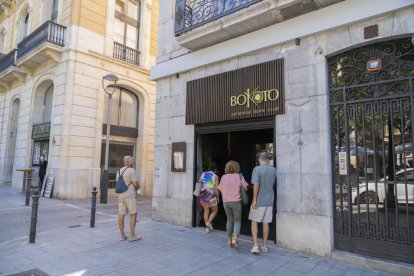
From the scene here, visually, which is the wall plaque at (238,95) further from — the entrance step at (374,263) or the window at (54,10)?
the window at (54,10)

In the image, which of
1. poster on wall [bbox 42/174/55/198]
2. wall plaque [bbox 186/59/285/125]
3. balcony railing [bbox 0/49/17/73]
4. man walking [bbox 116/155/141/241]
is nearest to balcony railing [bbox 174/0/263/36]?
wall plaque [bbox 186/59/285/125]

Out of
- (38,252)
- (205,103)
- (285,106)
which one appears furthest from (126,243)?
(285,106)

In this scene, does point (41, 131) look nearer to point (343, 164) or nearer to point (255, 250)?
point (255, 250)

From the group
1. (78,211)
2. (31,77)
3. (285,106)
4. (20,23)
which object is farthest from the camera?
(20,23)

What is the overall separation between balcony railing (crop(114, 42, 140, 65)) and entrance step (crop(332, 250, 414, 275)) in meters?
13.5

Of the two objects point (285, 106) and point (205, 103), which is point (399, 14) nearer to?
point (285, 106)

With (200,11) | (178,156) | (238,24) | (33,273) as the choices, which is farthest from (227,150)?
(33,273)

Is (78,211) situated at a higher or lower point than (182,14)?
lower

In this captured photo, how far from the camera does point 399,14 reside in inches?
190

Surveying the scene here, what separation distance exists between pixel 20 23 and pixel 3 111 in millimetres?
5680

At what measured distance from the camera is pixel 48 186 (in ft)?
42.9

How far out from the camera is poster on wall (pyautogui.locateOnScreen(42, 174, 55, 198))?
1293 cm

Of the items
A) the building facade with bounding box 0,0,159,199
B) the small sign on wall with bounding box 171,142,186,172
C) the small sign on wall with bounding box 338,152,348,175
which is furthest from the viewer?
the building facade with bounding box 0,0,159,199

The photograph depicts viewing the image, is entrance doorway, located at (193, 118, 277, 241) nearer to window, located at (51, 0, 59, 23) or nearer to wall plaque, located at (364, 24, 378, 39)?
wall plaque, located at (364, 24, 378, 39)
